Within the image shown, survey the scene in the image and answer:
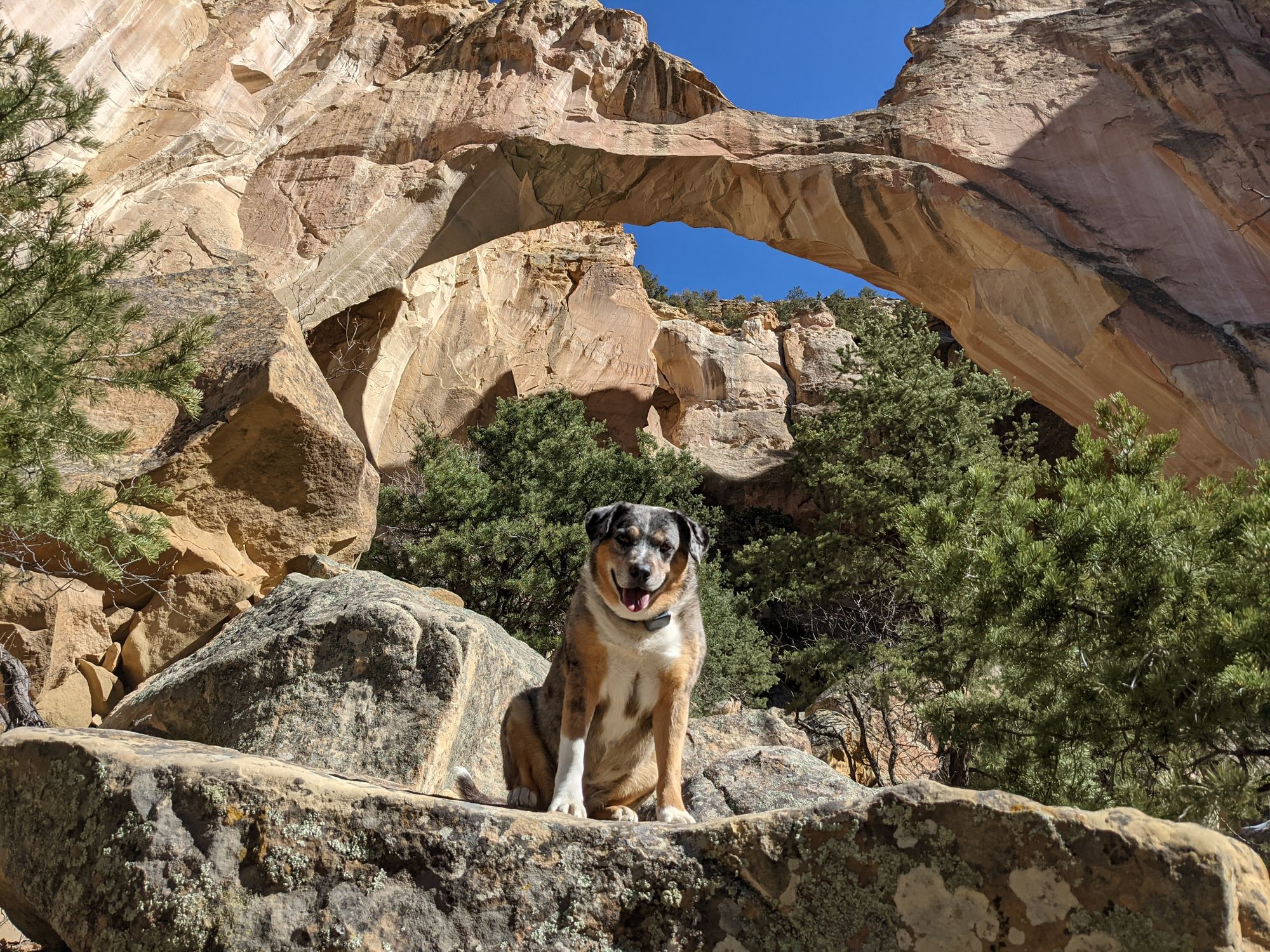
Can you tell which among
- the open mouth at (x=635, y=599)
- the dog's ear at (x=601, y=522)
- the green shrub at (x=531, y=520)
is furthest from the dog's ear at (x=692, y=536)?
the green shrub at (x=531, y=520)

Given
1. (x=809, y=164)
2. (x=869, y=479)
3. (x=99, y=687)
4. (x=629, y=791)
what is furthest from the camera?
(x=869, y=479)

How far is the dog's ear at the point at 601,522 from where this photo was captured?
4.28 meters

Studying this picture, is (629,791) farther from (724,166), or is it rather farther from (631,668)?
(724,166)

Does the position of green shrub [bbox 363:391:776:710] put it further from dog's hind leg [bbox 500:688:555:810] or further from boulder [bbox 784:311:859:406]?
boulder [bbox 784:311:859:406]

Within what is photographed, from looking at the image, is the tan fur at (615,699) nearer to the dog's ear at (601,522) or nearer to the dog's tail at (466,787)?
the dog's ear at (601,522)

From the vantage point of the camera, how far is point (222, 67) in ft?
58.4

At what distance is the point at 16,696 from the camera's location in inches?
271

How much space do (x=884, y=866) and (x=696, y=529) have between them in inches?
82.6

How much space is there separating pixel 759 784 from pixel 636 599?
2.15 metres

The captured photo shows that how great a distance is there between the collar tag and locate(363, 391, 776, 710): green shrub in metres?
9.48

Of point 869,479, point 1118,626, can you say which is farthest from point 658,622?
point 869,479

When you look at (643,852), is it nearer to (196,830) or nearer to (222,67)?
(196,830)

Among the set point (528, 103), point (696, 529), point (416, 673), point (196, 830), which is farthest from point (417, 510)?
point (196, 830)

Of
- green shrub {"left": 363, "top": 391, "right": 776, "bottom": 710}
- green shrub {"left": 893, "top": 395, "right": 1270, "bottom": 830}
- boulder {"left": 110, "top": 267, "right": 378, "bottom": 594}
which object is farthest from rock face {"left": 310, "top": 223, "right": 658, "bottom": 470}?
green shrub {"left": 893, "top": 395, "right": 1270, "bottom": 830}
